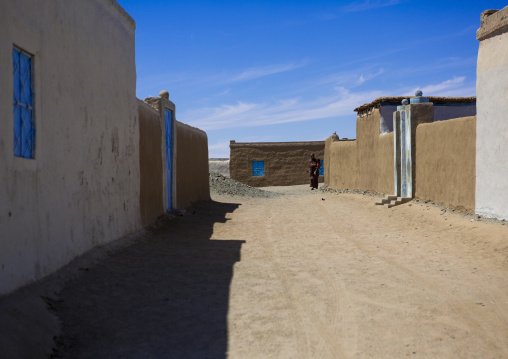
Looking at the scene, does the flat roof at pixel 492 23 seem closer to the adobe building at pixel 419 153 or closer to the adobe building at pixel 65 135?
the adobe building at pixel 419 153

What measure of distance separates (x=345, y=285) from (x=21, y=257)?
3294mm

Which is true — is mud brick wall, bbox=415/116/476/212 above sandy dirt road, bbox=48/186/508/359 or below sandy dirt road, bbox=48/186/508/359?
above

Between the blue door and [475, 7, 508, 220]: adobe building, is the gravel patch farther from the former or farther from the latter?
[475, 7, 508, 220]: adobe building

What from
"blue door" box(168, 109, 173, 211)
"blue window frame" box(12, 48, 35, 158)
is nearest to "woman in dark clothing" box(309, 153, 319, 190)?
"blue door" box(168, 109, 173, 211)

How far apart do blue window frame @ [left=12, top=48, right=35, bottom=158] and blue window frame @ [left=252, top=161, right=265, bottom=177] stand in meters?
27.8

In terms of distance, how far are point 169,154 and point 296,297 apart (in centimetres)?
778

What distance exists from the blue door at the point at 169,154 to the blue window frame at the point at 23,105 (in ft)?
23.8

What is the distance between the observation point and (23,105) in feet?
15.6

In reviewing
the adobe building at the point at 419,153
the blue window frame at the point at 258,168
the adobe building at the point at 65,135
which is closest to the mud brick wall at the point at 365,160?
the adobe building at the point at 419,153

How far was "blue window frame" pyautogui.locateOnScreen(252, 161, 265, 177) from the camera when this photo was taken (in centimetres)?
3266

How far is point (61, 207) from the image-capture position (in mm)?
5547

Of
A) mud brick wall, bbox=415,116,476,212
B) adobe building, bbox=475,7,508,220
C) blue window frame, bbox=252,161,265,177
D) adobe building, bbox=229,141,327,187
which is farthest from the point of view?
blue window frame, bbox=252,161,265,177

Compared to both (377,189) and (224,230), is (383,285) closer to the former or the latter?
(224,230)

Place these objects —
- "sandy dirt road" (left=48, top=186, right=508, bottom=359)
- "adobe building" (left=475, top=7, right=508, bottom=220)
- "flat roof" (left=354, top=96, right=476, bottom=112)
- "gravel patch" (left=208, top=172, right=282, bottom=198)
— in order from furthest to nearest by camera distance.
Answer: "gravel patch" (left=208, top=172, right=282, bottom=198) < "flat roof" (left=354, top=96, right=476, bottom=112) < "adobe building" (left=475, top=7, right=508, bottom=220) < "sandy dirt road" (left=48, top=186, right=508, bottom=359)
